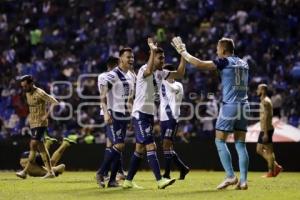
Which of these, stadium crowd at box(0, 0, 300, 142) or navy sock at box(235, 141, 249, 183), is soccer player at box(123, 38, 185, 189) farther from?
stadium crowd at box(0, 0, 300, 142)

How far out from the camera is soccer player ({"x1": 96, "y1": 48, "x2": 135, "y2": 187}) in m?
15.6

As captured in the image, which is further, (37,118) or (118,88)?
(37,118)

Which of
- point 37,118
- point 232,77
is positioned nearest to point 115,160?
point 232,77

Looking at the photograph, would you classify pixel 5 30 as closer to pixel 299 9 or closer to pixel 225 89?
pixel 299 9

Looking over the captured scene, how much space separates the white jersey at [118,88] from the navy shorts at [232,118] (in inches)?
92.4

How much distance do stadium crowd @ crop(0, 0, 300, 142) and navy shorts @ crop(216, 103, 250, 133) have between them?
37.0 feet

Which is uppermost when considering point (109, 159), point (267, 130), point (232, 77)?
point (232, 77)

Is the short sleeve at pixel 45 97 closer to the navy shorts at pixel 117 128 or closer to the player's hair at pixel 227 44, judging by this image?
the navy shorts at pixel 117 128

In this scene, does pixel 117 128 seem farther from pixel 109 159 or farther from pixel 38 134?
pixel 38 134

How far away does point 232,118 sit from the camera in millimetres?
14234

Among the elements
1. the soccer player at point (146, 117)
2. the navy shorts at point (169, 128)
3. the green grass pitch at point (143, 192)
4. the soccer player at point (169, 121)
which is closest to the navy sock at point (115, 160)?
the green grass pitch at point (143, 192)

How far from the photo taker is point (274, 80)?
2777cm

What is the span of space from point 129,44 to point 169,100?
14.4 m

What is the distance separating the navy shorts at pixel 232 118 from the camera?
14.3 m
